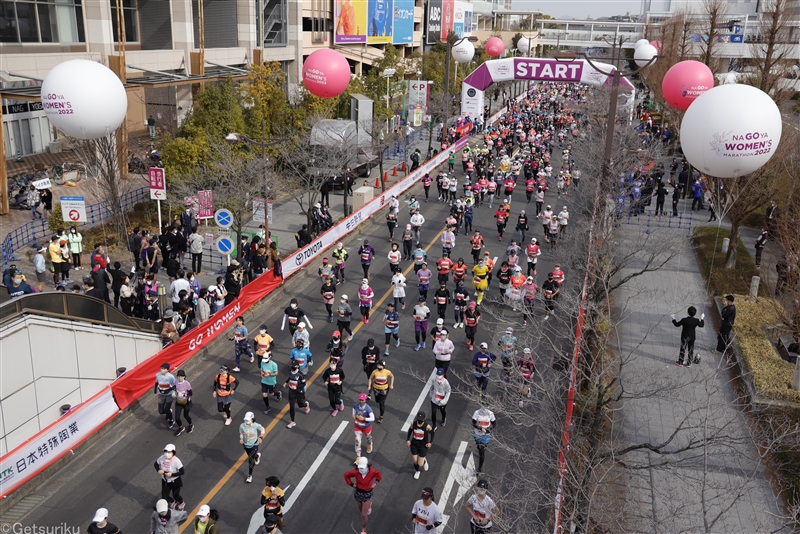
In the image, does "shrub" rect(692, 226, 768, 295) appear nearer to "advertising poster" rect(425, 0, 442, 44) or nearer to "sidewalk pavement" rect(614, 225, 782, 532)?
"sidewalk pavement" rect(614, 225, 782, 532)

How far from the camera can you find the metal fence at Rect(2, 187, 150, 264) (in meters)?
22.0

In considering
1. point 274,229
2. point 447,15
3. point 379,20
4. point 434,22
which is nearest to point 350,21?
point 379,20

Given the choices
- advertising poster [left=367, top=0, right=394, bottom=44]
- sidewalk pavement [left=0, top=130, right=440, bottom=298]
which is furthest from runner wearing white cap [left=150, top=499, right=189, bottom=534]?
advertising poster [left=367, top=0, right=394, bottom=44]

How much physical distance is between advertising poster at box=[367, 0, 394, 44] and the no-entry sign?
43.8m

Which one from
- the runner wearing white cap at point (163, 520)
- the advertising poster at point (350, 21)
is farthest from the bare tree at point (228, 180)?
the advertising poster at point (350, 21)

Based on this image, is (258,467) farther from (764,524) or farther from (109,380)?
(764,524)

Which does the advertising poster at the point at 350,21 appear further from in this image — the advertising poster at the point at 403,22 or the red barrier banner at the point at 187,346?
the red barrier banner at the point at 187,346

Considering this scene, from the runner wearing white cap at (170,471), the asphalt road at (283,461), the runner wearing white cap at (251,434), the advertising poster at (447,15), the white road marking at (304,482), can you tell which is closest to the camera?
the runner wearing white cap at (170,471)

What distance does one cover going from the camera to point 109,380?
49.2 feet

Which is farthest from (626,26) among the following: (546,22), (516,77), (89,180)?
(89,180)

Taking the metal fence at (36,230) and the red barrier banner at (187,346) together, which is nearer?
the red barrier banner at (187,346)

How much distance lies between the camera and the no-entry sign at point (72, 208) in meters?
20.0

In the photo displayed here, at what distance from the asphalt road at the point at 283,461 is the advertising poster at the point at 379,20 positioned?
157ft

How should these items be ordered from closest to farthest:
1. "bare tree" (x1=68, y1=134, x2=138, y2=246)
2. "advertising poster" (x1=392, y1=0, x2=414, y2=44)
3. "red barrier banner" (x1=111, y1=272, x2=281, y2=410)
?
"red barrier banner" (x1=111, y1=272, x2=281, y2=410) → "bare tree" (x1=68, y1=134, x2=138, y2=246) → "advertising poster" (x1=392, y1=0, x2=414, y2=44)
